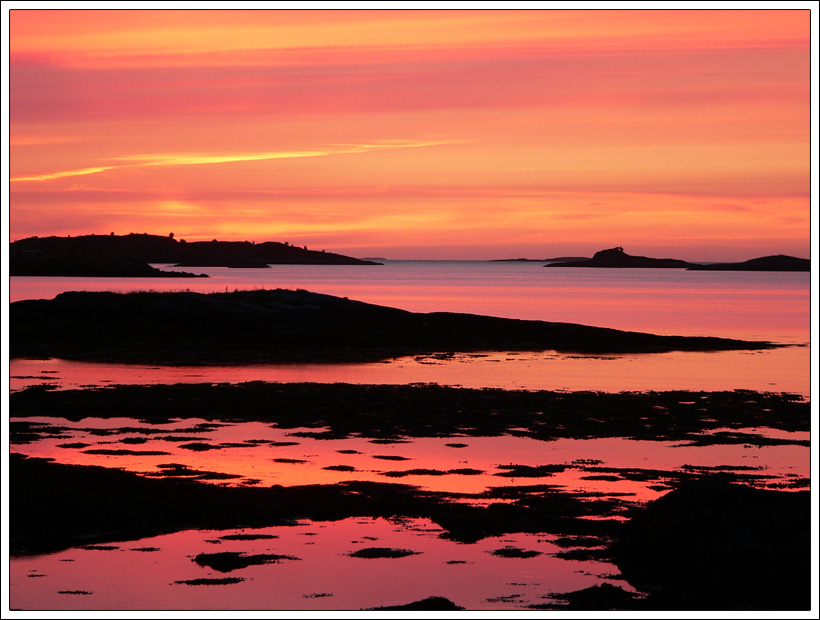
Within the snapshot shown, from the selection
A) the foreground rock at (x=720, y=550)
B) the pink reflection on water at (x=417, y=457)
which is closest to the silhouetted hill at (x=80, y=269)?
the pink reflection on water at (x=417, y=457)

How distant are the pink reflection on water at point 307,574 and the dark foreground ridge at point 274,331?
26811mm

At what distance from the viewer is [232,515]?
1520 cm

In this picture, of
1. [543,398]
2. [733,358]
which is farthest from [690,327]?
[543,398]

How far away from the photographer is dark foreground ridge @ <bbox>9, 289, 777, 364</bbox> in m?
→ 43.7

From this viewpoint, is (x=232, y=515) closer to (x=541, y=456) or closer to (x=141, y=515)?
(x=141, y=515)

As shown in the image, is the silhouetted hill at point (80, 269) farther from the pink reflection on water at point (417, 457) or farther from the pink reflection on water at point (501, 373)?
the pink reflection on water at point (417, 457)

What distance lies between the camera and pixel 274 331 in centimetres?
4738

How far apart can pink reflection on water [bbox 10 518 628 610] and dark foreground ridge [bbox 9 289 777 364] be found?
88.0 feet

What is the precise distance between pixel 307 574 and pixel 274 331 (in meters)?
35.3

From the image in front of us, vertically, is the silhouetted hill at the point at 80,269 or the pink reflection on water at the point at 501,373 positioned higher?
the silhouetted hill at the point at 80,269

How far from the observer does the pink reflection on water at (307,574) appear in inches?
456

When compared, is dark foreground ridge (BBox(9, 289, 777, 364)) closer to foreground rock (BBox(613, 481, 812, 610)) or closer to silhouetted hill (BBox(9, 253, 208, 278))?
foreground rock (BBox(613, 481, 812, 610))

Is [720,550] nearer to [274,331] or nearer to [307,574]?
[307,574]

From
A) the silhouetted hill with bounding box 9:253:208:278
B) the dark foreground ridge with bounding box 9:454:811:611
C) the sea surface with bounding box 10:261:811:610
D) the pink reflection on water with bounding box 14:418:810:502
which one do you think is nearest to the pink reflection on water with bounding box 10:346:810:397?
the sea surface with bounding box 10:261:811:610
